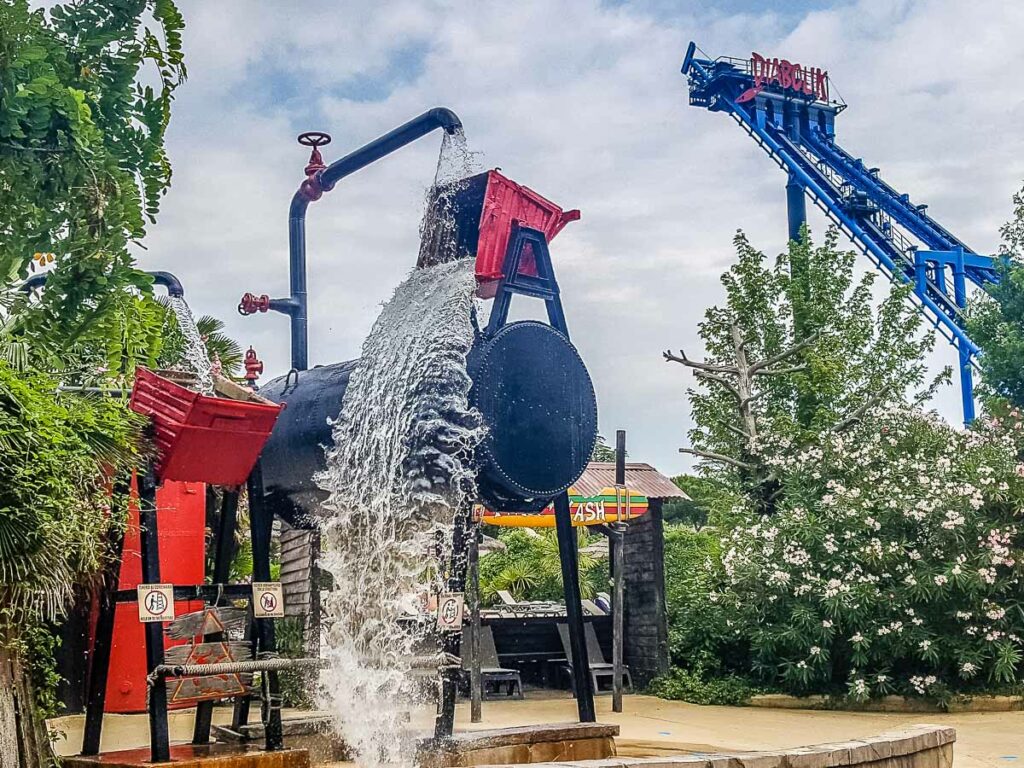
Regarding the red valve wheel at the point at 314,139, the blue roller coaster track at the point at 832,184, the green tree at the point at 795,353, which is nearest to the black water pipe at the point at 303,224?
the red valve wheel at the point at 314,139

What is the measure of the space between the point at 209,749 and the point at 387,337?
2563 mm

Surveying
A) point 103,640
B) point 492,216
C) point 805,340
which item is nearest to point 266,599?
point 103,640

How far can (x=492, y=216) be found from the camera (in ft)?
22.9

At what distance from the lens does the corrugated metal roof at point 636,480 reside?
39.0ft

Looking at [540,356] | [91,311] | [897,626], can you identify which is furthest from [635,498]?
[91,311]

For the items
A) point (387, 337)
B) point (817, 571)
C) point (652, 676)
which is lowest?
point (652, 676)

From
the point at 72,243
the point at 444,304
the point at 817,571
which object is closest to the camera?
the point at 72,243

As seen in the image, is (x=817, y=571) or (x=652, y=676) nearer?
(x=817, y=571)

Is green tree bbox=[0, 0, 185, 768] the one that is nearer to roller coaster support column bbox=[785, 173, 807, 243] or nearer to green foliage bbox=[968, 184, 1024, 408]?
green foliage bbox=[968, 184, 1024, 408]

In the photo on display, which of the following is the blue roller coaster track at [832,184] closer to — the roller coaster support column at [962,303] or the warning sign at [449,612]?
the roller coaster support column at [962,303]

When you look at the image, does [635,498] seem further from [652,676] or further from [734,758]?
[734,758]

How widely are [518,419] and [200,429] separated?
182 centimetres

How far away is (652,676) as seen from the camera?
12516 millimetres

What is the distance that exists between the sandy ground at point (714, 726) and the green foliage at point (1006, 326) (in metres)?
6.78
